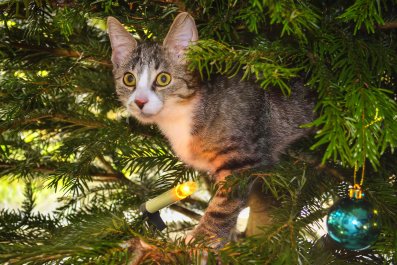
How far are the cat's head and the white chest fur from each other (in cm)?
3

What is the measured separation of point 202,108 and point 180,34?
0.30 metres

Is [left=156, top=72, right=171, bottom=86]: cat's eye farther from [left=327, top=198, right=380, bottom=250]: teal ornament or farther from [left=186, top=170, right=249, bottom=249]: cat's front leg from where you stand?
[left=327, top=198, right=380, bottom=250]: teal ornament

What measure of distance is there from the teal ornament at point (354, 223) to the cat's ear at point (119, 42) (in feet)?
2.60

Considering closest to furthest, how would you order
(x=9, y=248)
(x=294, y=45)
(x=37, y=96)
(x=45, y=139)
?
(x=9, y=248) < (x=294, y=45) < (x=37, y=96) < (x=45, y=139)

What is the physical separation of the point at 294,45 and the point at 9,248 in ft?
2.15

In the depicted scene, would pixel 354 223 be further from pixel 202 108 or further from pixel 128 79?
pixel 128 79

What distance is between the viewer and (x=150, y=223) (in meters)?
0.92

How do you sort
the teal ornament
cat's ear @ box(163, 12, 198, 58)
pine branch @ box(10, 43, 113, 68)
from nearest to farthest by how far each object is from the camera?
1. the teal ornament
2. cat's ear @ box(163, 12, 198, 58)
3. pine branch @ box(10, 43, 113, 68)

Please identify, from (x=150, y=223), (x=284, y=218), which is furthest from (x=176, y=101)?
(x=284, y=218)

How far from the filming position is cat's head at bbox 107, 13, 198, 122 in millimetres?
1282

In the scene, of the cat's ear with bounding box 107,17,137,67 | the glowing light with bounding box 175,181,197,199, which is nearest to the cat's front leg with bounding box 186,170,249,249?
the glowing light with bounding box 175,181,197,199

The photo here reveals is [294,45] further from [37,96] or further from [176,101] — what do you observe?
[37,96]

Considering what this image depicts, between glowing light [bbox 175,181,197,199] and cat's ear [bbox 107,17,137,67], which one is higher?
cat's ear [bbox 107,17,137,67]

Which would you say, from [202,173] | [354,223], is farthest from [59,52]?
[354,223]
